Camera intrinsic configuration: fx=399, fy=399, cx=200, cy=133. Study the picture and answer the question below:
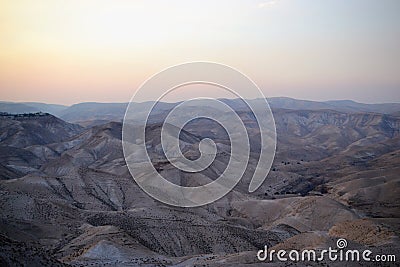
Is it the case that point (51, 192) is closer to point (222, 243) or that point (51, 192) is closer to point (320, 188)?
point (222, 243)

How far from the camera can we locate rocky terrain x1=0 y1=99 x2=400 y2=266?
2909cm

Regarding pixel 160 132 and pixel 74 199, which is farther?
pixel 160 132

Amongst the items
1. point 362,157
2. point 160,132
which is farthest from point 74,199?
point 362,157

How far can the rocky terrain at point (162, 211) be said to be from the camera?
95.5ft

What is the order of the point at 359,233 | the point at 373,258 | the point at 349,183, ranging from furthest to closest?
the point at 349,183, the point at 359,233, the point at 373,258

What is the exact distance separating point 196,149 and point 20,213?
6696 centimetres

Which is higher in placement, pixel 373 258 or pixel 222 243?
pixel 373 258

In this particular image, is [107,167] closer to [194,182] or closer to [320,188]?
[194,182]

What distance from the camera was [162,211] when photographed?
4569 cm

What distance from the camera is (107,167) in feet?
290

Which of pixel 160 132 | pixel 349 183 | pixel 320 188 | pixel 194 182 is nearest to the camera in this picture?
pixel 194 182

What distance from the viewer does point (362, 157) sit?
127938 mm

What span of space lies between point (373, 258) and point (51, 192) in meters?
42.4

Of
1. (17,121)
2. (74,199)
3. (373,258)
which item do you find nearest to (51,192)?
(74,199)
